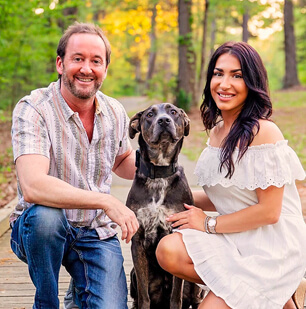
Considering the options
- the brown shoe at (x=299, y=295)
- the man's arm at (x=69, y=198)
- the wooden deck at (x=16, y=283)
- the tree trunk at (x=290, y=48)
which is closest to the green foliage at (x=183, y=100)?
the tree trunk at (x=290, y=48)

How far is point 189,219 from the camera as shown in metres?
2.82

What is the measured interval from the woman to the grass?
6489mm

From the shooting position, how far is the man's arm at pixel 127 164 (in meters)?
3.44

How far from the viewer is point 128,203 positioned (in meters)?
2.98

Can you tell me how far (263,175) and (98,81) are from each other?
1.21 meters

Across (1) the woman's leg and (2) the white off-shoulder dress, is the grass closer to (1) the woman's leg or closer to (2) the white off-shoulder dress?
(2) the white off-shoulder dress

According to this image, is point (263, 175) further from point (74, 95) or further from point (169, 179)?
point (74, 95)

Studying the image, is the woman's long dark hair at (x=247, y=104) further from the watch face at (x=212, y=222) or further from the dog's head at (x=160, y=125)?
the dog's head at (x=160, y=125)

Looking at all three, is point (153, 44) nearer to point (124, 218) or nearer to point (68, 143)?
point (68, 143)

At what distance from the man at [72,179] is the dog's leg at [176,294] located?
0.30 meters

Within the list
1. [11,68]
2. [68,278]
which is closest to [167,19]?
[11,68]

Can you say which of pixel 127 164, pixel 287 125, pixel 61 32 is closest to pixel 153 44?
pixel 287 125

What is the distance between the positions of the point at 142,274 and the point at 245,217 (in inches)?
30.9

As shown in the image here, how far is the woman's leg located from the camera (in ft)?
8.85
